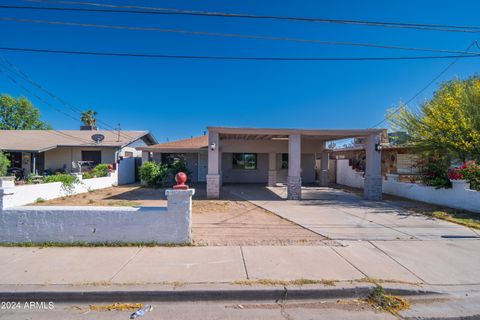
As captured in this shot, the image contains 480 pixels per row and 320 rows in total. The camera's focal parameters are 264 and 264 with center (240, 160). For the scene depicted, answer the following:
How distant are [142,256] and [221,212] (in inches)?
174

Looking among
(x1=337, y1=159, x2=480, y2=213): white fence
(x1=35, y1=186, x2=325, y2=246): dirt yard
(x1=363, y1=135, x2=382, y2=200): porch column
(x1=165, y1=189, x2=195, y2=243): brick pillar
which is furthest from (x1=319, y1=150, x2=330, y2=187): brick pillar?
(x1=165, y1=189, x2=195, y2=243): brick pillar

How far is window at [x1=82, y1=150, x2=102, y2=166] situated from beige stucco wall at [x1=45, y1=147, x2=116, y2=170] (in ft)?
0.98

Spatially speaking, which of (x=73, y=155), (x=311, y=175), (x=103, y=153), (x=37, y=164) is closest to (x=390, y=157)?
(x=311, y=175)

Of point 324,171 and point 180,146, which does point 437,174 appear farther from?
point 180,146

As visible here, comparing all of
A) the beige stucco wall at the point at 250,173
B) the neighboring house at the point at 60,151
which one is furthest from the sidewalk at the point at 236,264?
the neighboring house at the point at 60,151

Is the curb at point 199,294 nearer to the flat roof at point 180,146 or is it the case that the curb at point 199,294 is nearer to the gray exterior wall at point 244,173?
the flat roof at point 180,146

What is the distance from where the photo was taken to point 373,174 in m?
12.6

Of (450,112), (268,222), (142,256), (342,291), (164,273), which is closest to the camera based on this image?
(342,291)

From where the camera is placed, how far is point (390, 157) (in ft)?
60.3

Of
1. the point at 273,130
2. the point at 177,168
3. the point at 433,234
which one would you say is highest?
the point at 273,130

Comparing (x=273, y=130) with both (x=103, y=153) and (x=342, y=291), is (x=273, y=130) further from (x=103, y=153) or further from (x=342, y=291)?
(x=103, y=153)

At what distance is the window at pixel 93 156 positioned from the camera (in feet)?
64.3

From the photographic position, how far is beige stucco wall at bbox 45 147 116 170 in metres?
19.5

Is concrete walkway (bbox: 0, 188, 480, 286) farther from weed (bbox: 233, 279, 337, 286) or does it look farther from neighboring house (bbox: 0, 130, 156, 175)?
neighboring house (bbox: 0, 130, 156, 175)
